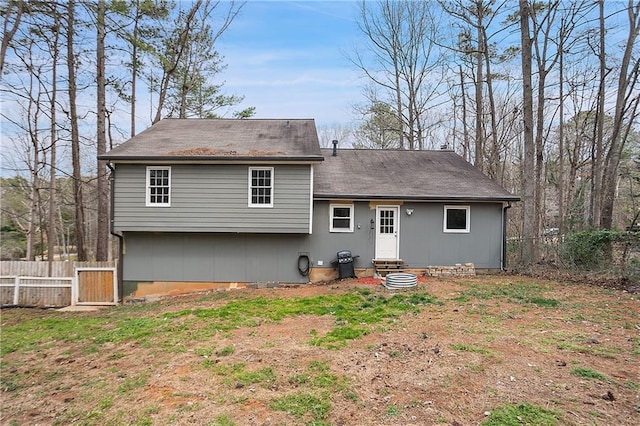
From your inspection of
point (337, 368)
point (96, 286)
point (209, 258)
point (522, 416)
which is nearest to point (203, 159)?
point (209, 258)

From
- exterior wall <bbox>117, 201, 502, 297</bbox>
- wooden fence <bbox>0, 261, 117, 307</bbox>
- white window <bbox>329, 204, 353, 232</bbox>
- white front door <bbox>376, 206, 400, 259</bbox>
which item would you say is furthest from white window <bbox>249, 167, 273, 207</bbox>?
wooden fence <bbox>0, 261, 117, 307</bbox>

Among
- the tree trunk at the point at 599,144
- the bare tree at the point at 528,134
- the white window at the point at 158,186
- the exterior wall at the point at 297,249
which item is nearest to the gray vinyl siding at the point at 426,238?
the exterior wall at the point at 297,249

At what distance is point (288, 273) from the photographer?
34.4 feet

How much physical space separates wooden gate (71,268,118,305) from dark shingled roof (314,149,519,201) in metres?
6.52

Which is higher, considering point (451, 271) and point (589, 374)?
point (451, 271)

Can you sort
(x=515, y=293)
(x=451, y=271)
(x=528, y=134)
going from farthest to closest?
1. (x=528, y=134)
2. (x=451, y=271)
3. (x=515, y=293)

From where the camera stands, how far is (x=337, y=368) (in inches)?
169

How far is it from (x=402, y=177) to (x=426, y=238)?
2358mm

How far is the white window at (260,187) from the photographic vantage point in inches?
397

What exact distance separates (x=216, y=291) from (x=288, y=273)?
2191 millimetres

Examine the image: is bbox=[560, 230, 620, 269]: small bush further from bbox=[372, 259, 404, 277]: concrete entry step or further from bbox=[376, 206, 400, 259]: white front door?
bbox=[376, 206, 400, 259]: white front door

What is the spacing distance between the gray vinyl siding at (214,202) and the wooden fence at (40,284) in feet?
8.09

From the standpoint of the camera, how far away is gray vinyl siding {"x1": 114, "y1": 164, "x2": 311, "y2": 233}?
9.93m

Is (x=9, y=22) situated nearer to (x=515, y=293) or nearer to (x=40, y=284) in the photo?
(x=40, y=284)
